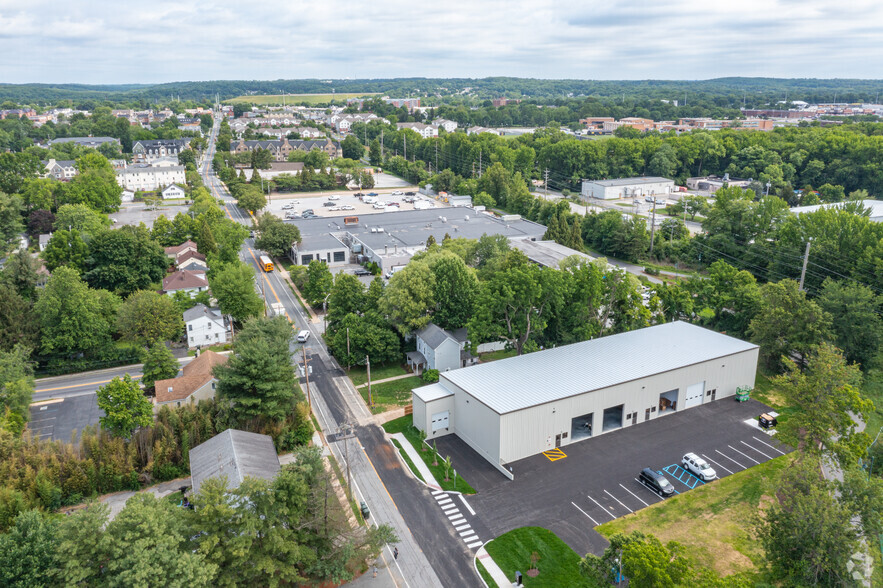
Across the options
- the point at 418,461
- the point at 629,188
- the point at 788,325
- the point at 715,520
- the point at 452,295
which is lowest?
the point at 418,461

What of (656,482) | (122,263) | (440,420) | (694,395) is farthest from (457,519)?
(122,263)

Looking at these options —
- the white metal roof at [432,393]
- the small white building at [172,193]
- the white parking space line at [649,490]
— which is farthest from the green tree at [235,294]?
the small white building at [172,193]

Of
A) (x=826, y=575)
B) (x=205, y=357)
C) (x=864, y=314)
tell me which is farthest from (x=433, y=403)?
(x=864, y=314)

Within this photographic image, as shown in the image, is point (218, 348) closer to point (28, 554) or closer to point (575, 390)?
point (28, 554)

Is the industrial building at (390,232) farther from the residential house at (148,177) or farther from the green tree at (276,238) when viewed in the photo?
the residential house at (148,177)

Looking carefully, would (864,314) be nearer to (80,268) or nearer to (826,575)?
(826,575)
